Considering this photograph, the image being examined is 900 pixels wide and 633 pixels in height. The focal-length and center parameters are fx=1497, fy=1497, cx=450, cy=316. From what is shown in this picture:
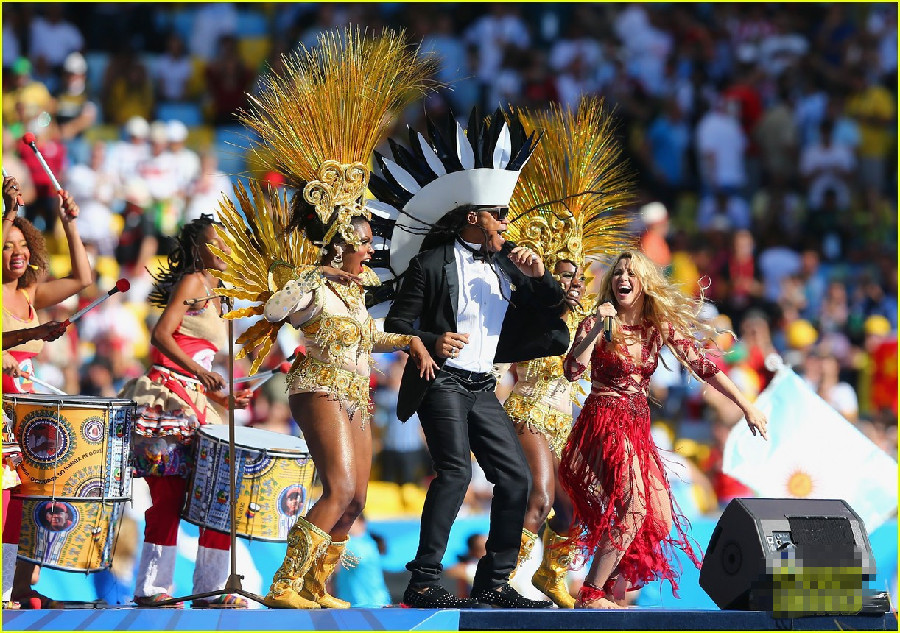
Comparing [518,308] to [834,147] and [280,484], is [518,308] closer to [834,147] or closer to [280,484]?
[280,484]

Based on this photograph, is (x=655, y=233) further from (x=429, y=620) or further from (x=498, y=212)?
(x=429, y=620)

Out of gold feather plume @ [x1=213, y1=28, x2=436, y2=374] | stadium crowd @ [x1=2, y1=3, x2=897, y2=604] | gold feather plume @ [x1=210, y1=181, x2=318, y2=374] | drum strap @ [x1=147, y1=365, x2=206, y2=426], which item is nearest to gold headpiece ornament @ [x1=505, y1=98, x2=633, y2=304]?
gold feather plume @ [x1=213, y1=28, x2=436, y2=374]

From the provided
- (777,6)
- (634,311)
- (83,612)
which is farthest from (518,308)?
(777,6)

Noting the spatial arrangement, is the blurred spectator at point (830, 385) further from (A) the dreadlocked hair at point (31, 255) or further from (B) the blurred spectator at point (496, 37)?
(A) the dreadlocked hair at point (31, 255)

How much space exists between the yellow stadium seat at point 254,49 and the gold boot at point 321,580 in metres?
10.9

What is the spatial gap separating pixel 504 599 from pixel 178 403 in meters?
2.12

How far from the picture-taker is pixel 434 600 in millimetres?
6332

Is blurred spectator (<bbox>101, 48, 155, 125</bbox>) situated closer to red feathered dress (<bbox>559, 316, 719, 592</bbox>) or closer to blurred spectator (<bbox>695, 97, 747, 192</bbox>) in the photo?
blurred spectator (<bbox>695, 97, 747, 192</bbox>)

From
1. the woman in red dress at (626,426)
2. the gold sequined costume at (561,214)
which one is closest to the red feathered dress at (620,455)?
the woman in red dress at (626,426)

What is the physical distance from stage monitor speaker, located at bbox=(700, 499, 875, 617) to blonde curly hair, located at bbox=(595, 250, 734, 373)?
83 cm

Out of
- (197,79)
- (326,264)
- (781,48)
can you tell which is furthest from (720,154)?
(326,264)

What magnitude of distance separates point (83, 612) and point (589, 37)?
12764 mm

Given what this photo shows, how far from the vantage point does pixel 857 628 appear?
6.15 meters

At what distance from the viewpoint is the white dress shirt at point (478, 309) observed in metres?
6.64
